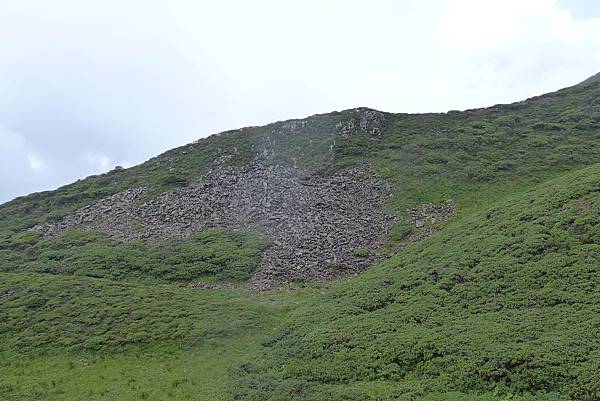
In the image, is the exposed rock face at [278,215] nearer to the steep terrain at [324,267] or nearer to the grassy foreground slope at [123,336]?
the steep terrain at [324,267]

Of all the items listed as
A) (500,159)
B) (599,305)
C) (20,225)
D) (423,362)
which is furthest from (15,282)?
(500,159)

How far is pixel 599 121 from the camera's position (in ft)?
216

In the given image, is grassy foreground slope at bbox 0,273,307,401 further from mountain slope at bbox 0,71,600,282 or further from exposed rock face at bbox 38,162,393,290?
mountain slope at bbox 0,71,600,282

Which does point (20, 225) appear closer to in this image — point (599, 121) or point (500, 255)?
point (500, 255)

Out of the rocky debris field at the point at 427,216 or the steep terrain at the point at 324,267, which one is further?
the rocky debris field at the point at 427,216

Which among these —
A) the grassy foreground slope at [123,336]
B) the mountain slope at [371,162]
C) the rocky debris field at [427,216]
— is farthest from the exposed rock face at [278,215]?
the grassy foreground slope at [123,336]

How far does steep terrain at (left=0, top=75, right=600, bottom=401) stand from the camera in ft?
73.9

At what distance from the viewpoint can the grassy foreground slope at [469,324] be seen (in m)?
19.5

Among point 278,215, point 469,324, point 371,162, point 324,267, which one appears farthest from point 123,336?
point 371,162

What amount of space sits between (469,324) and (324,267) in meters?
20.7

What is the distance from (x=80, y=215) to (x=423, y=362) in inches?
1991

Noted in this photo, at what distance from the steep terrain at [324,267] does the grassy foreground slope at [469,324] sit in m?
0.11

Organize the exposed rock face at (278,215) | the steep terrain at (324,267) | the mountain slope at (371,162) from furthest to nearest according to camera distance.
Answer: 1. the mountain slope at (371,162)
2. the exposed rock face at (278,215)
3. the steep terrain at (324,267)

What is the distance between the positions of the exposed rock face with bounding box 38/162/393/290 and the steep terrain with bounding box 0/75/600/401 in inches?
10.3
